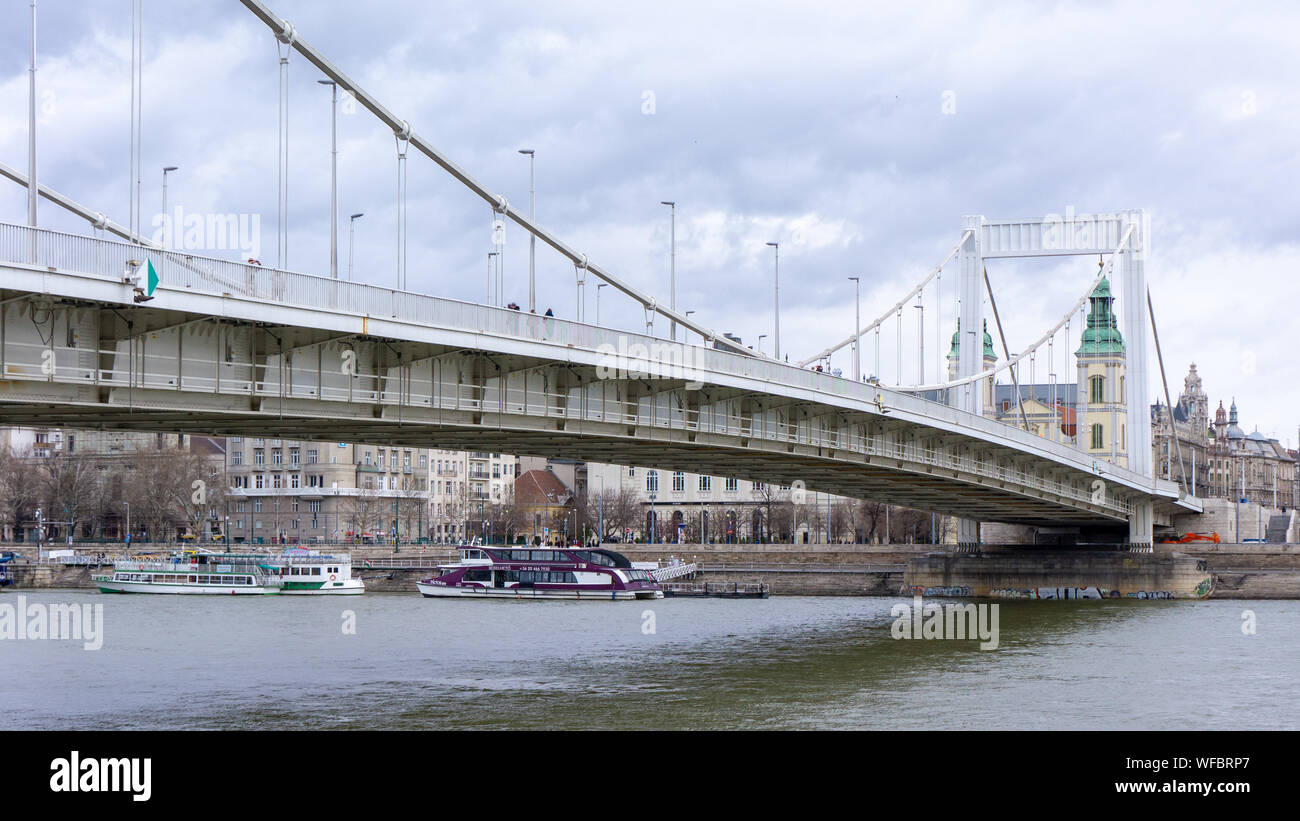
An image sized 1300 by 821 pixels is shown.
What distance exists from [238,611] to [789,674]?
3271cm

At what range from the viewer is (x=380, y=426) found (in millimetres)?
29484

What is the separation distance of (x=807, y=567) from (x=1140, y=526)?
2135 centimetres

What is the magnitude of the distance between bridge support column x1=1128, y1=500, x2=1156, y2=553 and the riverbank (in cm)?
96

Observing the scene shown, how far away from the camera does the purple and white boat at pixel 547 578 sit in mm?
75375

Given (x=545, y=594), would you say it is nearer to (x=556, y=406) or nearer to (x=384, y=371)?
(x=556, y=406)

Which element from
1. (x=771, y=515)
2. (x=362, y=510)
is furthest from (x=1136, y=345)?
(x=362, y=510)

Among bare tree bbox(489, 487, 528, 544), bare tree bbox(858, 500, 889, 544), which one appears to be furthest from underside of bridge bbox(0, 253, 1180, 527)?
bare tree bbox(489, 487, 528, 544)

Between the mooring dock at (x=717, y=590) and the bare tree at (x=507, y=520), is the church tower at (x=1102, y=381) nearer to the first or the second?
the mooring dock at (x=717, y=590)

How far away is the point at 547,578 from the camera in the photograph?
7606 cm

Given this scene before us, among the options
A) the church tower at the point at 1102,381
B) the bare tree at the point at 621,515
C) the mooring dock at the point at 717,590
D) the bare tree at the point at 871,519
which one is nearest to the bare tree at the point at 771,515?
the bare tree at the point at 871,519

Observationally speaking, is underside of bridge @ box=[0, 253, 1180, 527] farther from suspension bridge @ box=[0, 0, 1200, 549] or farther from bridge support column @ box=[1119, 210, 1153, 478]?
bridge support column @ box=[1119, 210, 1153, 478]

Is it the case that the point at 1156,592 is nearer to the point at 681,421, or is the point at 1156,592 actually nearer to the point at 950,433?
the point at 950,433

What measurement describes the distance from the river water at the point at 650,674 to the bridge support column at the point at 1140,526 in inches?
499
